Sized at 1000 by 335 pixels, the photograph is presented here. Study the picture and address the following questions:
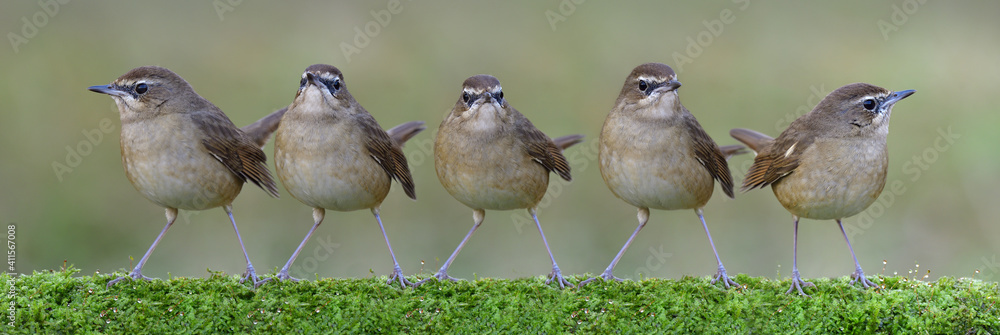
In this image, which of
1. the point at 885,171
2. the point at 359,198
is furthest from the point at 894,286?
the point at 359,198

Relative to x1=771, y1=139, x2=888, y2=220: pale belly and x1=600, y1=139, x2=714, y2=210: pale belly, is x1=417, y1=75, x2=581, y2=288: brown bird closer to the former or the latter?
x1=600, y1=139, x2=714, y2=210: pale belly

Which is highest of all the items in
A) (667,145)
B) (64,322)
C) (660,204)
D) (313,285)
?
(667,145)

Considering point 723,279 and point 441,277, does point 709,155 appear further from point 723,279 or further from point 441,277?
point 441,277

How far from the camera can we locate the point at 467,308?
18.4ft

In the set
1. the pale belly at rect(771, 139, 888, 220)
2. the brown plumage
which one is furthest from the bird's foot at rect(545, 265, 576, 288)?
the brown plumage

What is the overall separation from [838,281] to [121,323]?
4631 mm

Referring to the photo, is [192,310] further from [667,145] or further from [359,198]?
[667,145]

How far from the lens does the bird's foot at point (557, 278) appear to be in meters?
5.75

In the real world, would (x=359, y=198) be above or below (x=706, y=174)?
below

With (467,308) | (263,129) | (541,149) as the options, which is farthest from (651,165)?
(263,129)

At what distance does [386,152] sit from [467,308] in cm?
121

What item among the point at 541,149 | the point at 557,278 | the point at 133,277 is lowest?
the point at 133,277

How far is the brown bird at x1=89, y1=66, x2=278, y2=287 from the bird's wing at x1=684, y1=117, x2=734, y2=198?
9.48 feet

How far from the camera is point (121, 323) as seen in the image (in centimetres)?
541
